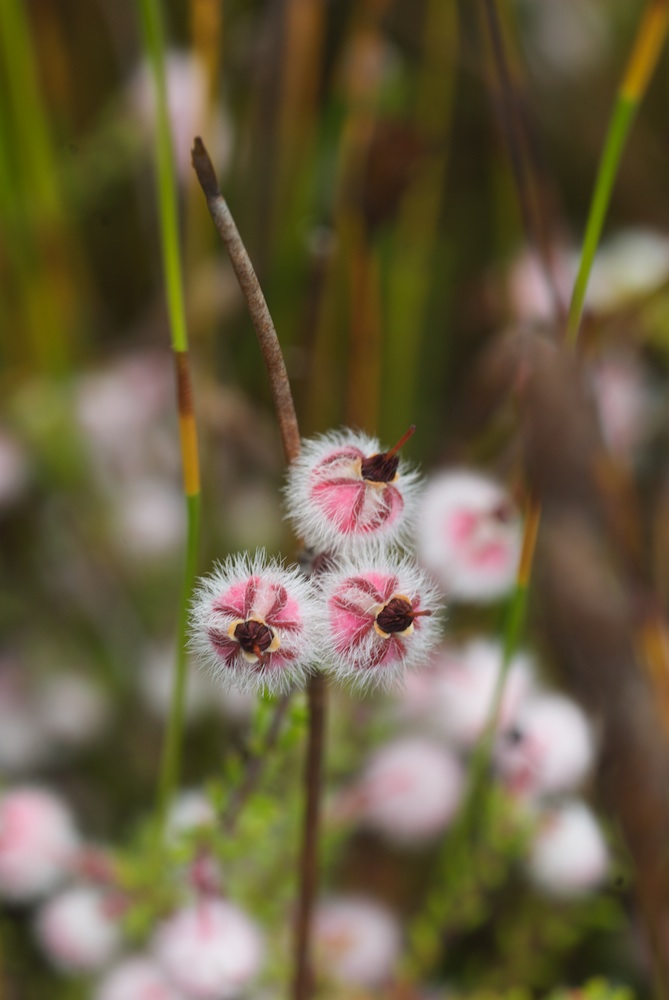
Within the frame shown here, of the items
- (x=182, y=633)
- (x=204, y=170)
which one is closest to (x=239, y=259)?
(x=204, y=170)

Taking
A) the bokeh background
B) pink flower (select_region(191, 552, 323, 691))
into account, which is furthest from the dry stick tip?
the bokeh background

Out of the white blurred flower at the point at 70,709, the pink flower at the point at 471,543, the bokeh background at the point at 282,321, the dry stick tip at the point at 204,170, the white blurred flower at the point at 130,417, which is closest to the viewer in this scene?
the dry stick tip at the point at 204,170

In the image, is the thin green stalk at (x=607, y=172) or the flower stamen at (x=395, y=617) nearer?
the flower stamen at (x=395, y=617)

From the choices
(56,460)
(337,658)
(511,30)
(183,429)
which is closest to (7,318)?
(56,460)

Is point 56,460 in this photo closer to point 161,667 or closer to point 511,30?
point 161,667

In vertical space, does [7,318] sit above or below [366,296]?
above

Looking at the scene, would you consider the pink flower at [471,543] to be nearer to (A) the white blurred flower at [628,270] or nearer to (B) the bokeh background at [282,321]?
(B) the bokeh background at [282,321]

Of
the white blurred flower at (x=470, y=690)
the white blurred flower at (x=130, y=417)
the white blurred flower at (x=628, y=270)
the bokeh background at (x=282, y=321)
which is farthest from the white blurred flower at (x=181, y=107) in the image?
the white blurred flower at (x=470, y=690)
